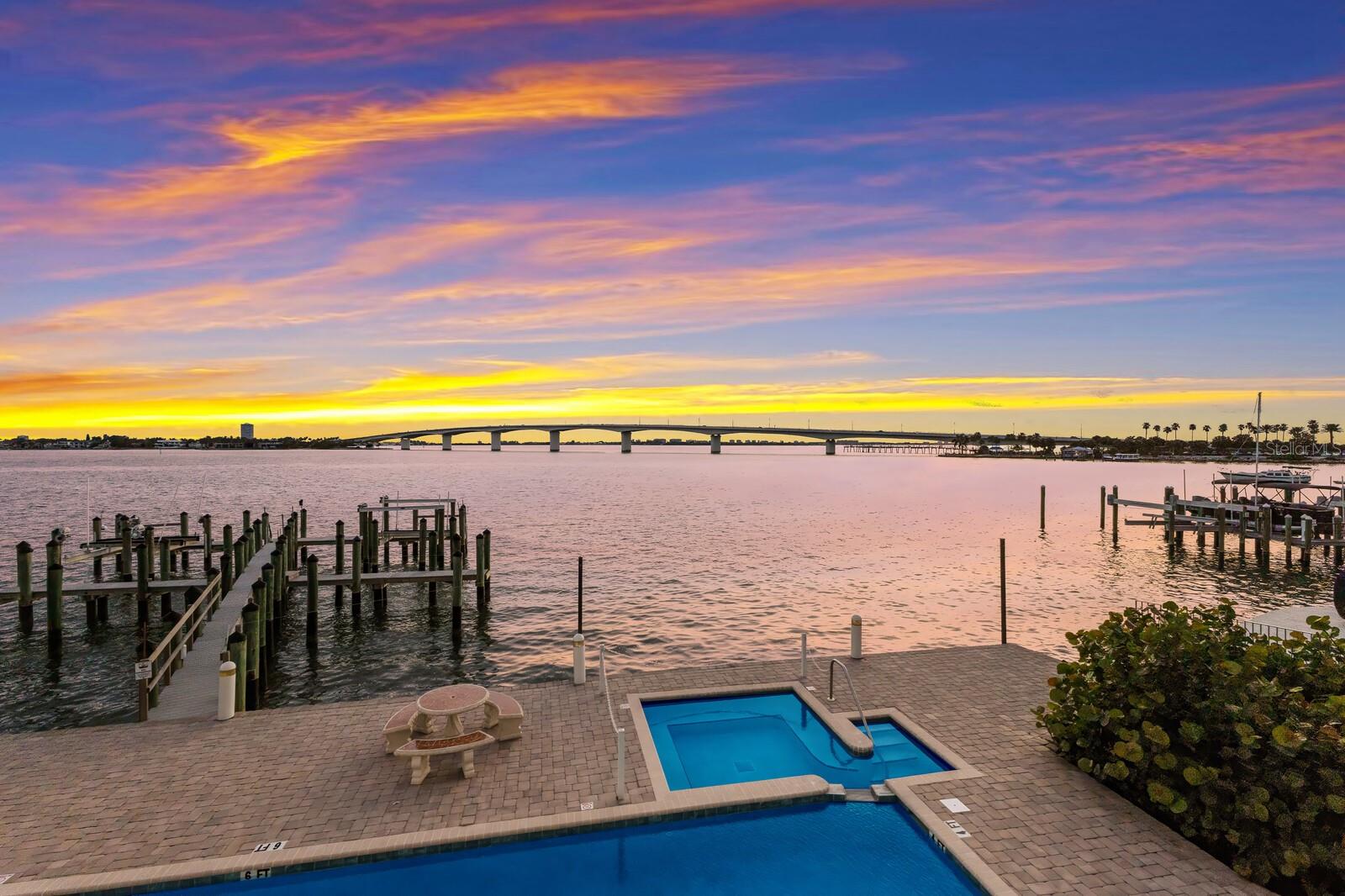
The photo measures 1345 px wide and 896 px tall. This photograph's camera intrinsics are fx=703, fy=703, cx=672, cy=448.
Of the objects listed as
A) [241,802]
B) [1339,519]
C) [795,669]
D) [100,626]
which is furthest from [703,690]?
[1339,519]

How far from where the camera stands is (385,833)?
9.07 meters

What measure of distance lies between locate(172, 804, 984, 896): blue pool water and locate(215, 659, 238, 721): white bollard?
220 inches

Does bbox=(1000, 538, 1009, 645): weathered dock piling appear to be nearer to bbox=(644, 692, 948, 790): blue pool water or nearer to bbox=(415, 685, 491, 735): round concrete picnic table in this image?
bbox=(644, 692, 948, 790): blue pool water

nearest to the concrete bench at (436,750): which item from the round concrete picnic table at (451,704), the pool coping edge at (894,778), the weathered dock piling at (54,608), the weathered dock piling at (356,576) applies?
the round concrete picnic table at (451,704)

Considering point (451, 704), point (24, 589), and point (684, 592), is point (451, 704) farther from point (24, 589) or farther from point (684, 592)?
point (24, 589)

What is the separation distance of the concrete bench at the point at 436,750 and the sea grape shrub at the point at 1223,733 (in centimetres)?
898

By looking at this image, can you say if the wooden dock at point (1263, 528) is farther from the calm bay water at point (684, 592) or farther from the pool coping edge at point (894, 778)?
the pool coping edge at point (894, 778)

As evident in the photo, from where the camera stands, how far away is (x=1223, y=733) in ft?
29.5

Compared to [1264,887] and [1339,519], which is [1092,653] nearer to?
[1264,887]

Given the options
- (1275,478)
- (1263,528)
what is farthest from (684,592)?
(1275,478)

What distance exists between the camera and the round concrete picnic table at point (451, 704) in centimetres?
1122

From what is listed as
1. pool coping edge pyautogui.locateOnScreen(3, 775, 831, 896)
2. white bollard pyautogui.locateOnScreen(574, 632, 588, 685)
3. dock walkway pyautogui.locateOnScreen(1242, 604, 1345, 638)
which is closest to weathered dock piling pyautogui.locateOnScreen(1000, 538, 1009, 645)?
dock walkway pyautogui.locateOnScreen(1242, 604, 1345, 638)

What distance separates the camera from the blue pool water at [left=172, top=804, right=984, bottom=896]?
332 inches

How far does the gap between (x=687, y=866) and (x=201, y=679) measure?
11.9 m
